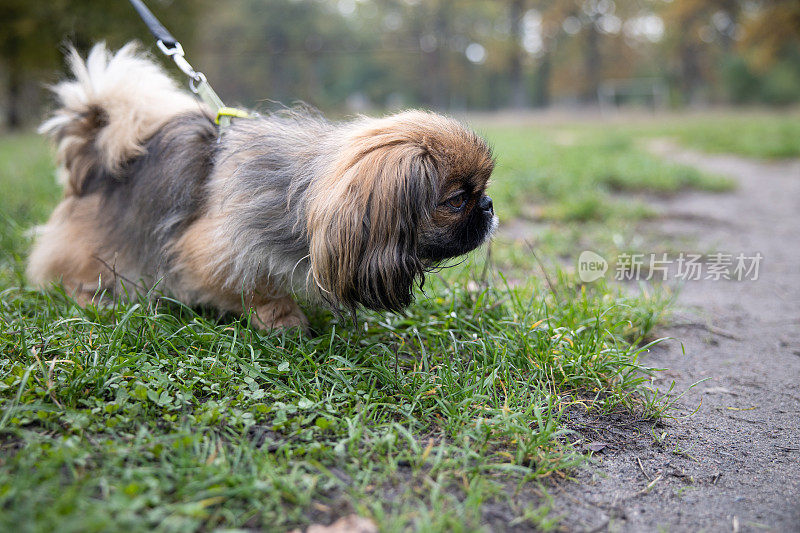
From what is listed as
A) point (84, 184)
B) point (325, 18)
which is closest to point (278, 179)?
point (84, 184)

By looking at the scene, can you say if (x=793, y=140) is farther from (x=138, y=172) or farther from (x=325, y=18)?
(x=325, y=18)

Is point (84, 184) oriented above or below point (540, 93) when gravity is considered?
below

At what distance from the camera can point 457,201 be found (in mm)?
2562

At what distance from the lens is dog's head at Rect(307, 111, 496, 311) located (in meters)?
2.29

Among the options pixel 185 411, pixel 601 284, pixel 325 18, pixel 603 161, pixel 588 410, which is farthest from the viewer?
pixel 325 18

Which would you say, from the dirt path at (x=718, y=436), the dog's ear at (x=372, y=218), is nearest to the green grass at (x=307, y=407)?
the dirt path at (x=718, y=436)

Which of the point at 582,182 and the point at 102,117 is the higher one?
the point at 102,117

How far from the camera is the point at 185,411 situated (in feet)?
6.73

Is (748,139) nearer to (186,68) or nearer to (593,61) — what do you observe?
(186,68)

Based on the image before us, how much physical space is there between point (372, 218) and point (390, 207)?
0.28ft

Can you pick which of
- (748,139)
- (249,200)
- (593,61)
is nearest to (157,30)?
(249,200)

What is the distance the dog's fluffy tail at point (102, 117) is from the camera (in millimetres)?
2971

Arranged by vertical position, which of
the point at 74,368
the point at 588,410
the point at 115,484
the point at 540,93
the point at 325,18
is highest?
the point at 325,18

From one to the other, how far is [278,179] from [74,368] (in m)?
1.15
